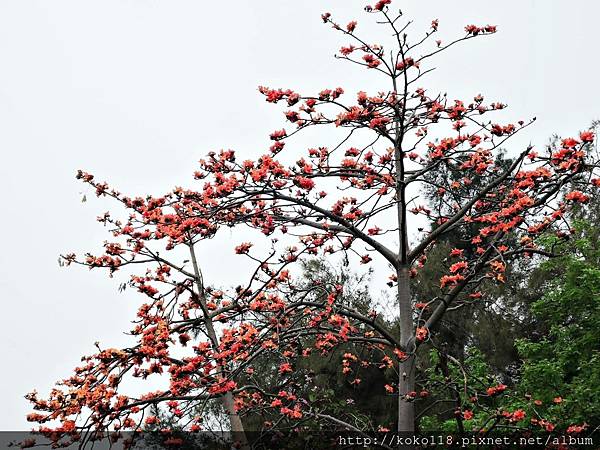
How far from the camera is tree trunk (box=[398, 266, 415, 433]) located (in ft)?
17.6

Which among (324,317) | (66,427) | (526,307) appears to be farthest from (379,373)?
(66,427)

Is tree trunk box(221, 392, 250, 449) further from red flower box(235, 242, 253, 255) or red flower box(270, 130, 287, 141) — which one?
red flower box(270, 130, 287, 141)

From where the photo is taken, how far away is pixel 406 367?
544cm

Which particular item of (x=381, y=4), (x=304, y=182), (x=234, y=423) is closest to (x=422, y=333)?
(x=304, y=182)

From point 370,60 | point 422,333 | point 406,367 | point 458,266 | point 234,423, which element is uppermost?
point 370,60

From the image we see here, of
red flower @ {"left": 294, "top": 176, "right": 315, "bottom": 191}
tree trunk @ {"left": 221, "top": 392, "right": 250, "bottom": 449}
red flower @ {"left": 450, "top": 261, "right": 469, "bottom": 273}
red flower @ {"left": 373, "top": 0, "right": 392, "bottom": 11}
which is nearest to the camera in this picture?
red flower @ {"left": 450, "top": 261, "right": 469, "bottom": 273}

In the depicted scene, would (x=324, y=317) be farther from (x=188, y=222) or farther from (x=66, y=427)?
(x=66, y=427)

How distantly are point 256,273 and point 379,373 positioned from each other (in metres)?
7.96

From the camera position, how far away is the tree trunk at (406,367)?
5.38 metres

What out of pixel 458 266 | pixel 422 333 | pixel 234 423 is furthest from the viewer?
pixel 234 423

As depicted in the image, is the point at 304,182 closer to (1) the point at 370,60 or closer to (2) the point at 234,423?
(1) the point at 370,60

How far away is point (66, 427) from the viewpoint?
12.3 ft

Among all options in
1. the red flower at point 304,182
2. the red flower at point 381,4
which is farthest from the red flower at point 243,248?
the red flower at point 381,4

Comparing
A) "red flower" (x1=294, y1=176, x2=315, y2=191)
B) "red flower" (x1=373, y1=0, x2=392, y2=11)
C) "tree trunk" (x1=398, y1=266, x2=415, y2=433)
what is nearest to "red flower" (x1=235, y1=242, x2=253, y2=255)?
"red flower" (x1=294, y1=176, x2=315, y2=191)
